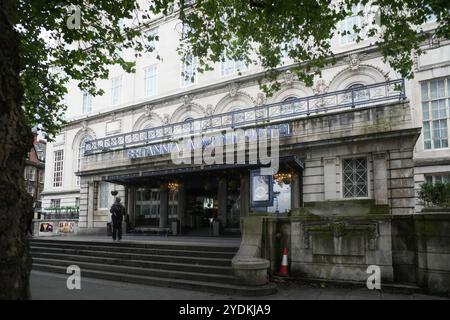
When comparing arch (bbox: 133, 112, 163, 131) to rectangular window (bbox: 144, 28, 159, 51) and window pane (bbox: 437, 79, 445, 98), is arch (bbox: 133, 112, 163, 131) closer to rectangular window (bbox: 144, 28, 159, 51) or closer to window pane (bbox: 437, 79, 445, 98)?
rectangular window (bbox: 144, 28, 159, 51)

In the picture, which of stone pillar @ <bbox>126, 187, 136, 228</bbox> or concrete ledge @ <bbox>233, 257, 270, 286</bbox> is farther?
stone pillar @ <bbox>126, 187, 136, 228</bbox>

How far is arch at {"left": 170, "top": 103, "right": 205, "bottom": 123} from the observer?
29.9 meters

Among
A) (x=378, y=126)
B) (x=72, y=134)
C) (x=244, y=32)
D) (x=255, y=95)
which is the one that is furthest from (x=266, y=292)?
(x=72, y=134)

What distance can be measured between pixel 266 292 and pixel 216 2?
910cm

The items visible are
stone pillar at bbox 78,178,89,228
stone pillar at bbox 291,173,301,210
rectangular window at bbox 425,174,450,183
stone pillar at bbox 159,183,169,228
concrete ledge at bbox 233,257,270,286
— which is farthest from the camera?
stone pillar at bbox 78,178,89,228

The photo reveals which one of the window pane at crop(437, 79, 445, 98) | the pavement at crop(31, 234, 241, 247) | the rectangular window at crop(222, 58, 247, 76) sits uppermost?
the rectangular window at crop(222, 58, 247, 76)

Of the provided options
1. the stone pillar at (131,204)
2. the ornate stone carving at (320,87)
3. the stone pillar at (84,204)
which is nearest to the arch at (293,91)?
the ornate stone carving at (320,87)

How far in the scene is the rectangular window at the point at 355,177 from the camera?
16297 millimetres

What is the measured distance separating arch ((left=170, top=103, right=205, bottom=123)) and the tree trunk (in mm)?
25331

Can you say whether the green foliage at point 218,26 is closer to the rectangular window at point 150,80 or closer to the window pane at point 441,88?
the window pane at point 441,88

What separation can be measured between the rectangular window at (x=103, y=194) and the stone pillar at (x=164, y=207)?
5312 mm

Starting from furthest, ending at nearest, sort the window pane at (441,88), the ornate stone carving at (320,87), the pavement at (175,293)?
the ornate stone carving at (320,87)
the window pane at (441,88)
the pavement at (175,293)

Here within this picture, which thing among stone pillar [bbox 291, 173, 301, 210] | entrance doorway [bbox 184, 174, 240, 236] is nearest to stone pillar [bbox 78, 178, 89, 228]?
entrance doorway [bbox 184, 174, 240, 236]

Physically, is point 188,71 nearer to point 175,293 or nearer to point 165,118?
point 165,118
